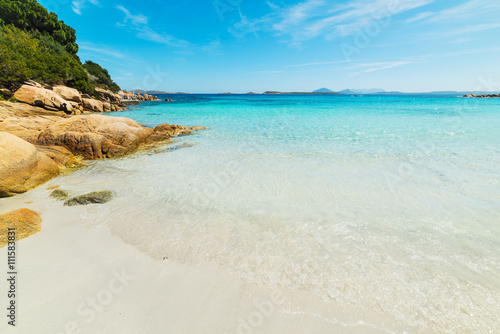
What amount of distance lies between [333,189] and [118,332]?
5.08m

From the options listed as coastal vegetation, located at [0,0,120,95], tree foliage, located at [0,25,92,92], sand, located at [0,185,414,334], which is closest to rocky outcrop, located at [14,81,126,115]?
tree foliage, located at [0,25,92,92]

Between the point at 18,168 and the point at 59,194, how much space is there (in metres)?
1.43

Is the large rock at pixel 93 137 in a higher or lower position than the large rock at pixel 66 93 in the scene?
lower

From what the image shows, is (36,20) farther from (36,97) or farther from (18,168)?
(18,168)

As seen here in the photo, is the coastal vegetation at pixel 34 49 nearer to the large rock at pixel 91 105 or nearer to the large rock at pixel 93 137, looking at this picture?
the large rock at pixel 91 105

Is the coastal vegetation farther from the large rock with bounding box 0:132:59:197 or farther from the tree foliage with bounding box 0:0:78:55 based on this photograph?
the large rock with bounding box 0:132:59:197

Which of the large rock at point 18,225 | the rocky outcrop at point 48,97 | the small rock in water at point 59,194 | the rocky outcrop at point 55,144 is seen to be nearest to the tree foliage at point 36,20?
the rocky outcrop at point 48,97

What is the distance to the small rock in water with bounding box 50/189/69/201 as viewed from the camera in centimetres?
511

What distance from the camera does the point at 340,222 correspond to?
4098mm

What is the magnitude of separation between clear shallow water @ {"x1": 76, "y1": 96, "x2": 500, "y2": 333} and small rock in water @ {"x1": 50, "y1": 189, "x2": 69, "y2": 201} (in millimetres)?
674

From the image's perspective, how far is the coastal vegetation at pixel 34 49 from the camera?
2052 centimetres

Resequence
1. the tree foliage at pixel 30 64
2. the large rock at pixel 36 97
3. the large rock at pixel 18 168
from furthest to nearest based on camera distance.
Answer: the tree foliage at pixel 30 64 → the large rock at pixel 36 97 → the large rock at pixel 18 168

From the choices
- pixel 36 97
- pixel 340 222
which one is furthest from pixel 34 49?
pixel 340 222

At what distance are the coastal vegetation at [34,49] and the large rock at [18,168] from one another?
22717 mm
